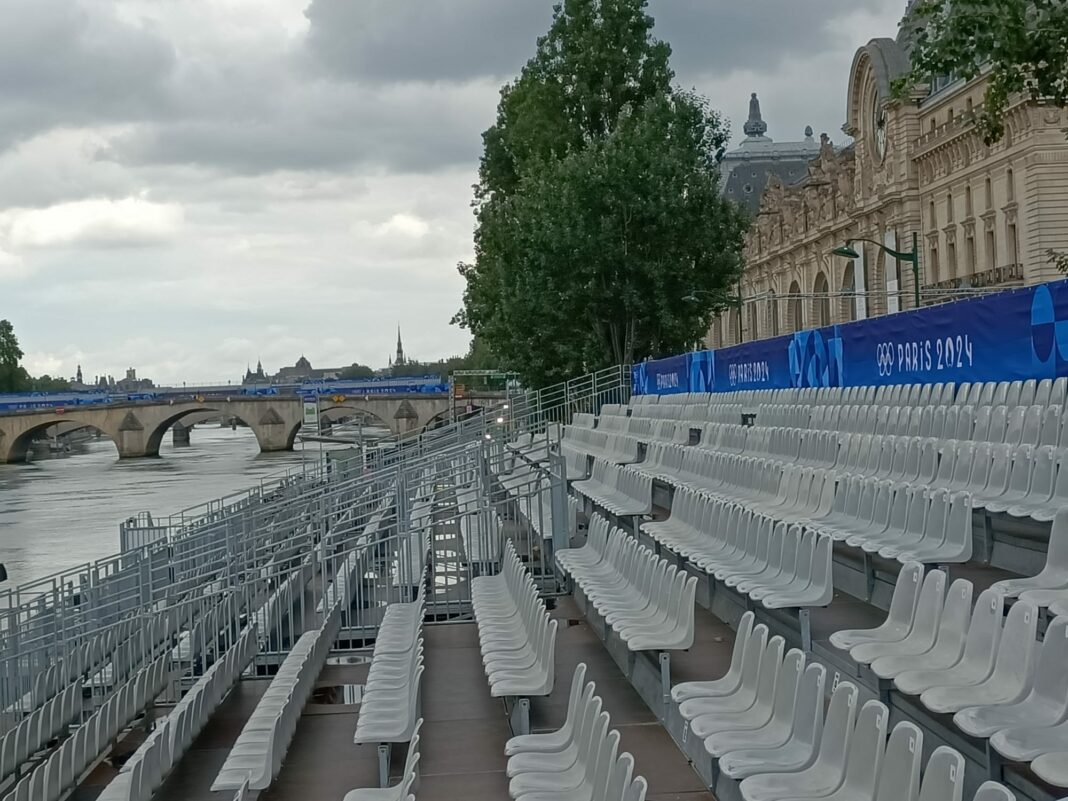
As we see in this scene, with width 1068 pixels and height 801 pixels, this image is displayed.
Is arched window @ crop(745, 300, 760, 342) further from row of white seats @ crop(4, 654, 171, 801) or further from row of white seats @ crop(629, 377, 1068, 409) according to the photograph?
row of white seats @ crop(4, 654, 171, 801)

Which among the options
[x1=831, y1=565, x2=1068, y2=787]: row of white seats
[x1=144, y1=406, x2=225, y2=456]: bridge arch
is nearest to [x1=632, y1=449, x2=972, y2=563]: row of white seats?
[x1=831, y1=565, x2=1068, y2=787]: row of white seats

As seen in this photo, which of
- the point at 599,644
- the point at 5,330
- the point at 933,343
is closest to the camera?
the point at 599,644

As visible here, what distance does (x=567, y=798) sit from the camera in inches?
225

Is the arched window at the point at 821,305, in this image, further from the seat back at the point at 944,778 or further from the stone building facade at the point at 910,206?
the seat back at the point at 944,778

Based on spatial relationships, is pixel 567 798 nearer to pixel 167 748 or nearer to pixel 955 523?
pixel 955 523

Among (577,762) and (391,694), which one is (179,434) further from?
(577,762)

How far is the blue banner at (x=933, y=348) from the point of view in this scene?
11.8 metres

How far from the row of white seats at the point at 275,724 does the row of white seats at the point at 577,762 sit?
2309 mm

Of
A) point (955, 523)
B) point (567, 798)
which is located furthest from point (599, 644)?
point (567, 798)

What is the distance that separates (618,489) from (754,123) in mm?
103394

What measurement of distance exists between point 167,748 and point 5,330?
16275cm

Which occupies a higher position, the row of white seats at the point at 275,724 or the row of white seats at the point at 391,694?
the row of white seats at the point at 391,694

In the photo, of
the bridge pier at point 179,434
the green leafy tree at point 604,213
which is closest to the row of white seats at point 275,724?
the green leafy tree at point 604,213

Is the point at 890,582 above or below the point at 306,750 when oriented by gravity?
above
